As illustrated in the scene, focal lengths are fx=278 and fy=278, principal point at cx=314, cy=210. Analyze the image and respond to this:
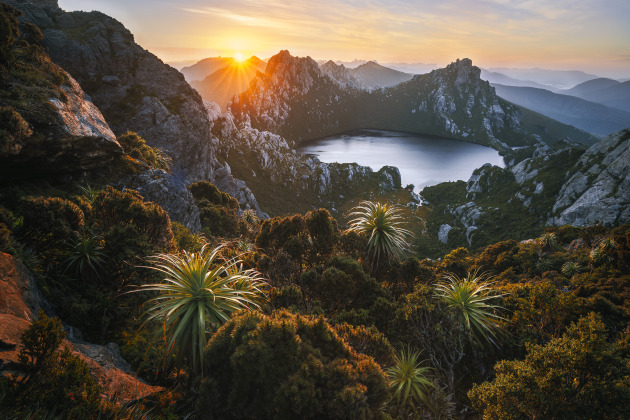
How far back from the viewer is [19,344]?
432 centimetres

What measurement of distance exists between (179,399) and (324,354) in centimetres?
287

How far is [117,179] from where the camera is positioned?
50.6 ft

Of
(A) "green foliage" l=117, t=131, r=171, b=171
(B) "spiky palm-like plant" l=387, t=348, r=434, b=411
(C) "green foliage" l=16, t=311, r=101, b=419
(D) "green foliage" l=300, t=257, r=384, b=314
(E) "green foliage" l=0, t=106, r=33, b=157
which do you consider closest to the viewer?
(C) "green foliage" l=16, t=311, r=101, b=419

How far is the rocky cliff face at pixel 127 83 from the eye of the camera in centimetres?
3738

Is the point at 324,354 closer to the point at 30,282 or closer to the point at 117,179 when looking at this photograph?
the point at 30,282

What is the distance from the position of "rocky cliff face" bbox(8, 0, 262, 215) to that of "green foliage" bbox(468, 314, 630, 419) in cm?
4153

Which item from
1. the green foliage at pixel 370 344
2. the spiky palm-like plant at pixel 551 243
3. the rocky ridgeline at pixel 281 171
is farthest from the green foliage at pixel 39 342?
the rocky ridgeline at pixel 281 171

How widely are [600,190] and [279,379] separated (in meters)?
85.3

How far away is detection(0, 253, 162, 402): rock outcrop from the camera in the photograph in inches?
175

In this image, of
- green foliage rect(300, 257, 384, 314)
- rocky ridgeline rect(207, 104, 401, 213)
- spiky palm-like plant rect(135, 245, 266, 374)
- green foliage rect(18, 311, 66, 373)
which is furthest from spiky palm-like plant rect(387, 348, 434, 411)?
rocky ridgeline rect(207, 104, 401, 213)

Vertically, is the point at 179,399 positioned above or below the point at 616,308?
below

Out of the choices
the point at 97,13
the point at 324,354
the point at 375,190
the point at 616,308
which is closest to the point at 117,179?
the point at 324,354

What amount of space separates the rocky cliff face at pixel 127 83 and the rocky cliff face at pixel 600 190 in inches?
2833

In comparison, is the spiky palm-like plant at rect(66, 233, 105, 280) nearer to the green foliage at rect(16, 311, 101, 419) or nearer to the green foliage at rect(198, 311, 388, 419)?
the green foliage at rect(16, 311, 101, 419)
